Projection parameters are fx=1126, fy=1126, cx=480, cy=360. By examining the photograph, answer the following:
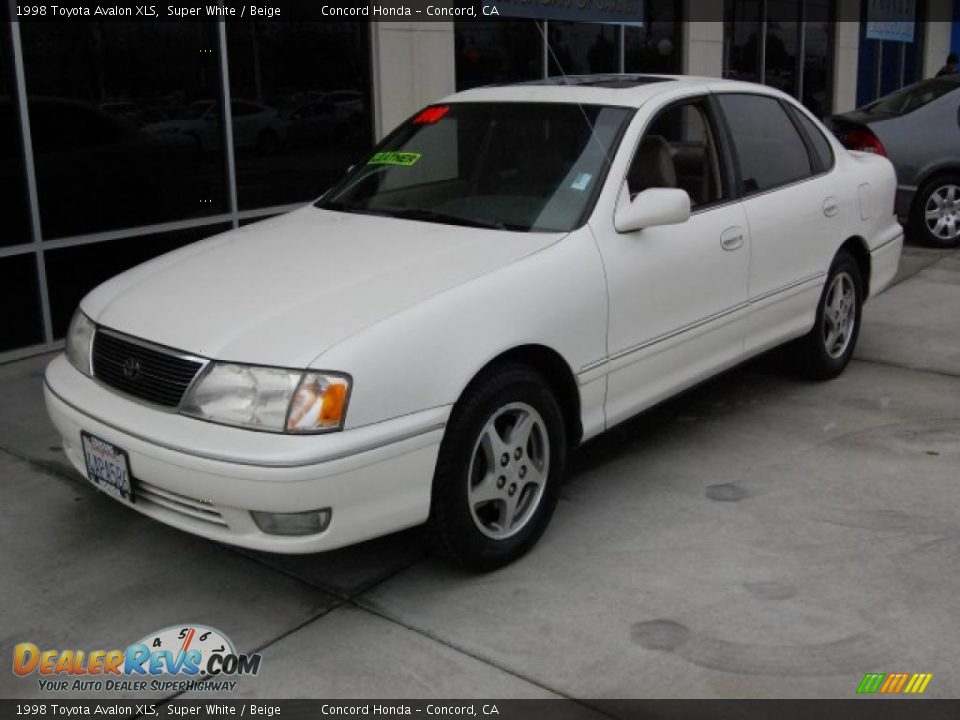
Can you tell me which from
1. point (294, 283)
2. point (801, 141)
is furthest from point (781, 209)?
point (294, 283)

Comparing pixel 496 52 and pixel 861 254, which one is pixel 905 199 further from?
pixel 861 254

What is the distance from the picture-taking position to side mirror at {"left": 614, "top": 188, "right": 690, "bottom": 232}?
424cm

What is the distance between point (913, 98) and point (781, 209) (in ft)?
20.5

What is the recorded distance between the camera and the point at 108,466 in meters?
3.68

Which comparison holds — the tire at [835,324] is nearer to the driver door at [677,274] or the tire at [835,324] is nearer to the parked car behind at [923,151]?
the driver door at [677,274]

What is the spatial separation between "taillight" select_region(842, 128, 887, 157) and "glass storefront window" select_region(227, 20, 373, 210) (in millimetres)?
4348

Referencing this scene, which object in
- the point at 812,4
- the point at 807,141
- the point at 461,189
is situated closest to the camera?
the point at 461,189

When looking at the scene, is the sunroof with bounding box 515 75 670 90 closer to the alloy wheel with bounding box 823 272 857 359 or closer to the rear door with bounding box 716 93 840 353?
the rear door with bounding box 716 93 840 353

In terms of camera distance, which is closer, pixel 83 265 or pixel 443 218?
pixel 443 218

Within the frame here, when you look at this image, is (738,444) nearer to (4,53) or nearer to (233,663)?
(233,663)

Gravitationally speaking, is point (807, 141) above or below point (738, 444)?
above

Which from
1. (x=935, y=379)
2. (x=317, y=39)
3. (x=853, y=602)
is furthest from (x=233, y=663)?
(x=317, y=39)

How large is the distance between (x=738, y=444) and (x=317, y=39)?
5.07m

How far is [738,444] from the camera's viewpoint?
5137 millimetres
